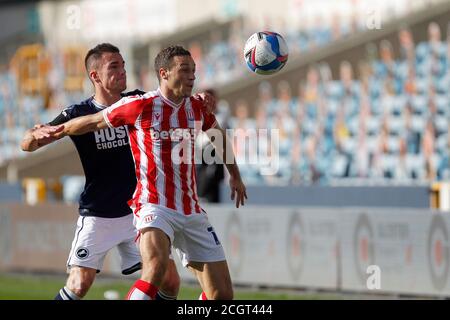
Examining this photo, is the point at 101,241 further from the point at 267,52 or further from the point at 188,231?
the point at 267,52

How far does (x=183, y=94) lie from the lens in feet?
26.9

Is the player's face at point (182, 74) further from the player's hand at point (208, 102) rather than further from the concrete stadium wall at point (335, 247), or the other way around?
the concrete stadium wall at point (335, 247)

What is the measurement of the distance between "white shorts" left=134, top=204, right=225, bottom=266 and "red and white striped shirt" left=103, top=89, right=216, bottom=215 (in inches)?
2.2

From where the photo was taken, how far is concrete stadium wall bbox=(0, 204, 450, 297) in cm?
1269

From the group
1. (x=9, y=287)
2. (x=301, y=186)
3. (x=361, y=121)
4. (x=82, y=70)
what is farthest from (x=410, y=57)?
(x=82, y=70)

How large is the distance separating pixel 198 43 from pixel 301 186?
1641cm

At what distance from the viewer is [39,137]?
8305 millimetres

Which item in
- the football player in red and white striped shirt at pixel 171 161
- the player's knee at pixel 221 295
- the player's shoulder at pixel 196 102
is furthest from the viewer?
the player's shoulder at pixel 196 102

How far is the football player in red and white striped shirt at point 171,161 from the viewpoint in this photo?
8133 millimetres

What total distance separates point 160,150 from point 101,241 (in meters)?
1.28

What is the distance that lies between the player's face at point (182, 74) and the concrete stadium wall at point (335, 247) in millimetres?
5282

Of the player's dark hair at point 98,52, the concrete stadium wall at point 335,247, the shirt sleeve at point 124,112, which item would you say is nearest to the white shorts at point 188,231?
the shirt sleeve at point 124,112

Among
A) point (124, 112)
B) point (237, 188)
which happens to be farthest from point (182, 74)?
point (237, 188)
